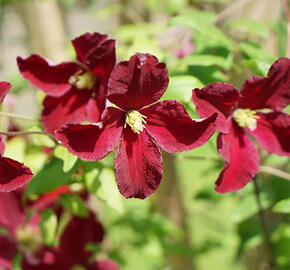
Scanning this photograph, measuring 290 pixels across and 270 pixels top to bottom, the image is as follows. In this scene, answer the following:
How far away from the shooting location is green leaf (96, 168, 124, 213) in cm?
77

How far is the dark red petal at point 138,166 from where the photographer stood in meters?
0.61

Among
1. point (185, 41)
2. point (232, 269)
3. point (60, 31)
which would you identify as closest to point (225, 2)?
point (185, 41)

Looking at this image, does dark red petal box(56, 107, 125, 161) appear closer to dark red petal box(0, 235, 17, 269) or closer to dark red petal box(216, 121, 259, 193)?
dark red petal box(216, 121, 259, 193)

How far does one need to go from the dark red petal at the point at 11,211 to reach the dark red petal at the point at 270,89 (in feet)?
2.01

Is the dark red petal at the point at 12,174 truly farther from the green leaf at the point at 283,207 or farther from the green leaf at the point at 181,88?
the green leaf at the point at 283,207

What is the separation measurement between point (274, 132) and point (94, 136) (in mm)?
290

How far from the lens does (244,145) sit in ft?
2.35

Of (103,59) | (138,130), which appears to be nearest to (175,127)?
(138,130)

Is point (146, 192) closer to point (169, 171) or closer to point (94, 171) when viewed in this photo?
point (94, 171)

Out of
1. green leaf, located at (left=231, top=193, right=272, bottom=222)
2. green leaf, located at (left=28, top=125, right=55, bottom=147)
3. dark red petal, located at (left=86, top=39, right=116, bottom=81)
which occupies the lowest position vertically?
green leaf, located at (left=231, top=193, right=272, bottom=222)

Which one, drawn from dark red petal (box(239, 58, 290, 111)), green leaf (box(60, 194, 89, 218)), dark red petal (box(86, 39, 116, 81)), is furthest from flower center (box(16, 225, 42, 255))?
dark red petal (box(239, 58, 290, 111))

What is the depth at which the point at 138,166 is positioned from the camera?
63 centimetres

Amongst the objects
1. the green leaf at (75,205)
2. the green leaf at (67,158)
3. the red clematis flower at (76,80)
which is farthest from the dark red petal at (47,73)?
the green leaf at (75,205)

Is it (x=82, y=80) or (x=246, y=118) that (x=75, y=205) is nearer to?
(x=82, y=80)
